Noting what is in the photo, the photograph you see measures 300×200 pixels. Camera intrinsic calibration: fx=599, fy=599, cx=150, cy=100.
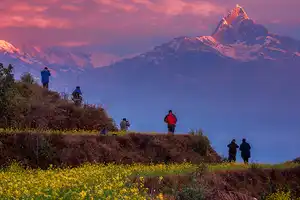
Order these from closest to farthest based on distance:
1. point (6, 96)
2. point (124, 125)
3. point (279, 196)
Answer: point (279, 196), point (6, 96), point (124, 125)

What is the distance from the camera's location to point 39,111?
4603cm

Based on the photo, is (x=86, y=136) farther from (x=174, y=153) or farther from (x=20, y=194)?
(x=20, y=194)

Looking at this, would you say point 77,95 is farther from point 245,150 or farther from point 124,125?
point 245,150

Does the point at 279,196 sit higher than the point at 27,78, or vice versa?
the point at 27,78

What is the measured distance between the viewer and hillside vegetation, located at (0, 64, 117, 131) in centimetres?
4412

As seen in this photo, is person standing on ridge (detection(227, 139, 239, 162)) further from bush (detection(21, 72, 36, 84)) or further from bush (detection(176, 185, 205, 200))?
bush (detection(21, 72, 36, 84))

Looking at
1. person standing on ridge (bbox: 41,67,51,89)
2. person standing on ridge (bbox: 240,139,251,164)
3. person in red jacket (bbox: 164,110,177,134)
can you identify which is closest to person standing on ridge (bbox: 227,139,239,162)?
person standing on ridge (bbox: 240,139,251,164)

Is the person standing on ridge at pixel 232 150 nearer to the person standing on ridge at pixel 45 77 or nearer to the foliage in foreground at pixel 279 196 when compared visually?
the foliage in foreground at pixel 279 196

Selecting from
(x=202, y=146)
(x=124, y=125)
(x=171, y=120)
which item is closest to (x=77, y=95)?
(x=124, y=125)

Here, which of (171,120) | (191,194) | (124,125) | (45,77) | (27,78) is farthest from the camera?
(27,78)

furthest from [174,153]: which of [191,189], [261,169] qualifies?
[191,189]

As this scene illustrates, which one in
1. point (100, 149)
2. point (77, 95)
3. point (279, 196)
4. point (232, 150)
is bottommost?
point (279, 196)

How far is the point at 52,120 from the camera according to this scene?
152 ft

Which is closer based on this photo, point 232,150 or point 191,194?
point 191,194
